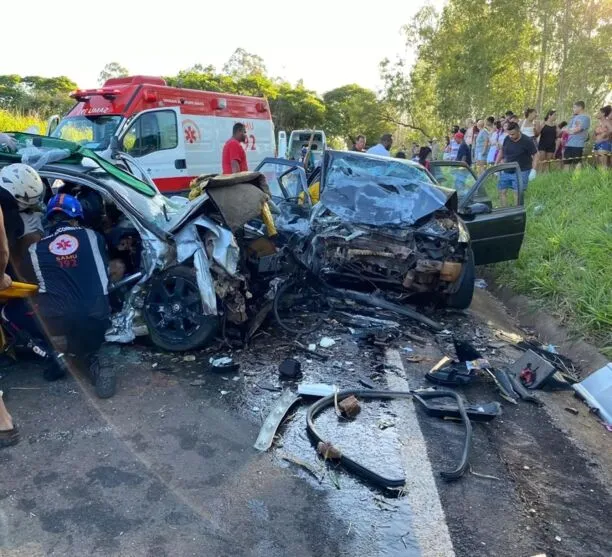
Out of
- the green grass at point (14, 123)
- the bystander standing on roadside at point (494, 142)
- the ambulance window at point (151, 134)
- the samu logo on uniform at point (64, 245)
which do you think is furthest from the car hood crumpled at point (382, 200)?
the green grass at point (14, 123)

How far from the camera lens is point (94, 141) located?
8836 mm

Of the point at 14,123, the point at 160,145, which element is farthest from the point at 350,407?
the point at 14,123

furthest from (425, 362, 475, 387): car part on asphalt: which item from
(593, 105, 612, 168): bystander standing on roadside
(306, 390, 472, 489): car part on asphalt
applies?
(593, 105, 612, 168): bystander standing on roadside

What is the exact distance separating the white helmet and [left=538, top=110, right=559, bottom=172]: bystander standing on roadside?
11466 mm

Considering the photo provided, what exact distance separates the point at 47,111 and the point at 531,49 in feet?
80.0

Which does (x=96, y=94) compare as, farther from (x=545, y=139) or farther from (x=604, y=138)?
(x=545, y=139)

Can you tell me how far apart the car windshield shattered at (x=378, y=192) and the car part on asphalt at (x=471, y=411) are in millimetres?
2329

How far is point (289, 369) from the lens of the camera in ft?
13.3

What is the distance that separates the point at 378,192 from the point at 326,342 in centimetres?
192

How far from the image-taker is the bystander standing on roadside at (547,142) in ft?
39.4

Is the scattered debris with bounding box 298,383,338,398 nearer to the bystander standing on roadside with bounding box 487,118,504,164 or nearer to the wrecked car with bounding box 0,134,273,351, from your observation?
the wrecked car with bounding box 0,134,273,351

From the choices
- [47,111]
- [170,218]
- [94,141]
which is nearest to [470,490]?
[170,218]

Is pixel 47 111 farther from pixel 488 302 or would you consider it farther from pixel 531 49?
pixel 488 302

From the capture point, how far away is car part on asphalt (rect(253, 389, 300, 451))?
10.3 feet
